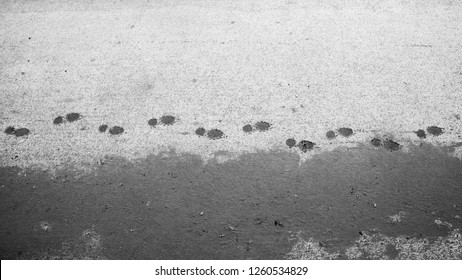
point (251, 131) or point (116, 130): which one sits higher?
point (116, 130)

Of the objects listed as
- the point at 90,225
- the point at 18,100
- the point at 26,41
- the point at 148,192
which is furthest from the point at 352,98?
the point at 26,41

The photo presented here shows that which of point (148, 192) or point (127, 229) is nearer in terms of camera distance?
point (127, 229)

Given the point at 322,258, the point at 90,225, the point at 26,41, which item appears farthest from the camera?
the point at 26,41

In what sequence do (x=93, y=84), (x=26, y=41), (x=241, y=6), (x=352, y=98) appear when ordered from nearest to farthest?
1. (x=352, y=98)
2. (x=93, y=84)
3. (x=26, y=41)
4. (x=241, y=6)

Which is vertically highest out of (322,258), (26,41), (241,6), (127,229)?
(241,6)

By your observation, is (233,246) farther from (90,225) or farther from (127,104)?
(127,104)

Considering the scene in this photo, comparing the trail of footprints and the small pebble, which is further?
the small pebble

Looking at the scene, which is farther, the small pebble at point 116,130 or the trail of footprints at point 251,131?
the small pebble at point 116,130

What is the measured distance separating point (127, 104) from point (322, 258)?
3421 millimetres

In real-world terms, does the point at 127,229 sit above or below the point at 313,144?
below

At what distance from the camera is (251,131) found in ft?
15.5

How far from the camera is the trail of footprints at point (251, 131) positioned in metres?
4.53

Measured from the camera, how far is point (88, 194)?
13.8ft

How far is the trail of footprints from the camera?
4.53 m
